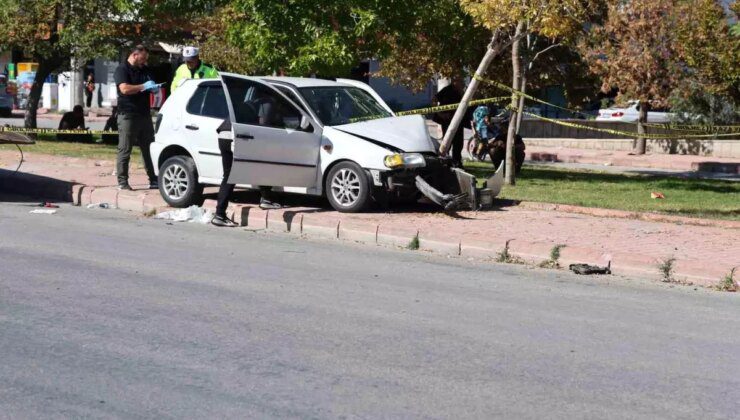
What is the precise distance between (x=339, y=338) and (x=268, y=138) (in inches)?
228

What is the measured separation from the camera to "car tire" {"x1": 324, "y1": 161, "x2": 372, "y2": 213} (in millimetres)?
12992

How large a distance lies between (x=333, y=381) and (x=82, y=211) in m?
8.39

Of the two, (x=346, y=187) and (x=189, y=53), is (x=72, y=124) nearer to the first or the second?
(x=189, y=53)

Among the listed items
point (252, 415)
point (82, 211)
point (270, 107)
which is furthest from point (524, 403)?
point (82, 211)

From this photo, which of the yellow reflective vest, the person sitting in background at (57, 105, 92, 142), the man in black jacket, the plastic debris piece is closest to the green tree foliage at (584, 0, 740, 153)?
the person sitting in background at (57, 105, 92, 142)

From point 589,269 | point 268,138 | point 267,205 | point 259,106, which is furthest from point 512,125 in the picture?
point 589,269

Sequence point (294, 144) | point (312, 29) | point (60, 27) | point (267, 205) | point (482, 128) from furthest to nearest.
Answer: point (60, 27)
point (482, 128)
point (312, 29)
point (267, 205)
point (294, 144)

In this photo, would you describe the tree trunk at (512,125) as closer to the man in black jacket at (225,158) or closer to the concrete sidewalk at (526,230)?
the concrete sidewalk at (526,230)

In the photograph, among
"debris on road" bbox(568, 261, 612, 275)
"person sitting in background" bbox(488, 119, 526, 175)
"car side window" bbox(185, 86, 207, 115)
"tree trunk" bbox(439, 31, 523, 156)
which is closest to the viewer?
"debris on road" bbox(568, 261, 612, 275)

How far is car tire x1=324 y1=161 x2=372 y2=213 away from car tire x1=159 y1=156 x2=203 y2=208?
5.46 ft

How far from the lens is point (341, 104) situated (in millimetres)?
13883

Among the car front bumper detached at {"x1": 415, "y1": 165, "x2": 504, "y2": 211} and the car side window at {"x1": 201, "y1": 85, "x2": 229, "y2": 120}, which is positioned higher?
the car side window at {"x1": 201, "y1": 85, "x2": 229, "y2": 120}

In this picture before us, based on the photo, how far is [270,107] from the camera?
1298cm

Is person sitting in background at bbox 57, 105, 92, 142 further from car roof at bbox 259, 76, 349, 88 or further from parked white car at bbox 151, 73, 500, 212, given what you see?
car roof at bbox 259, 76, 349, 88
